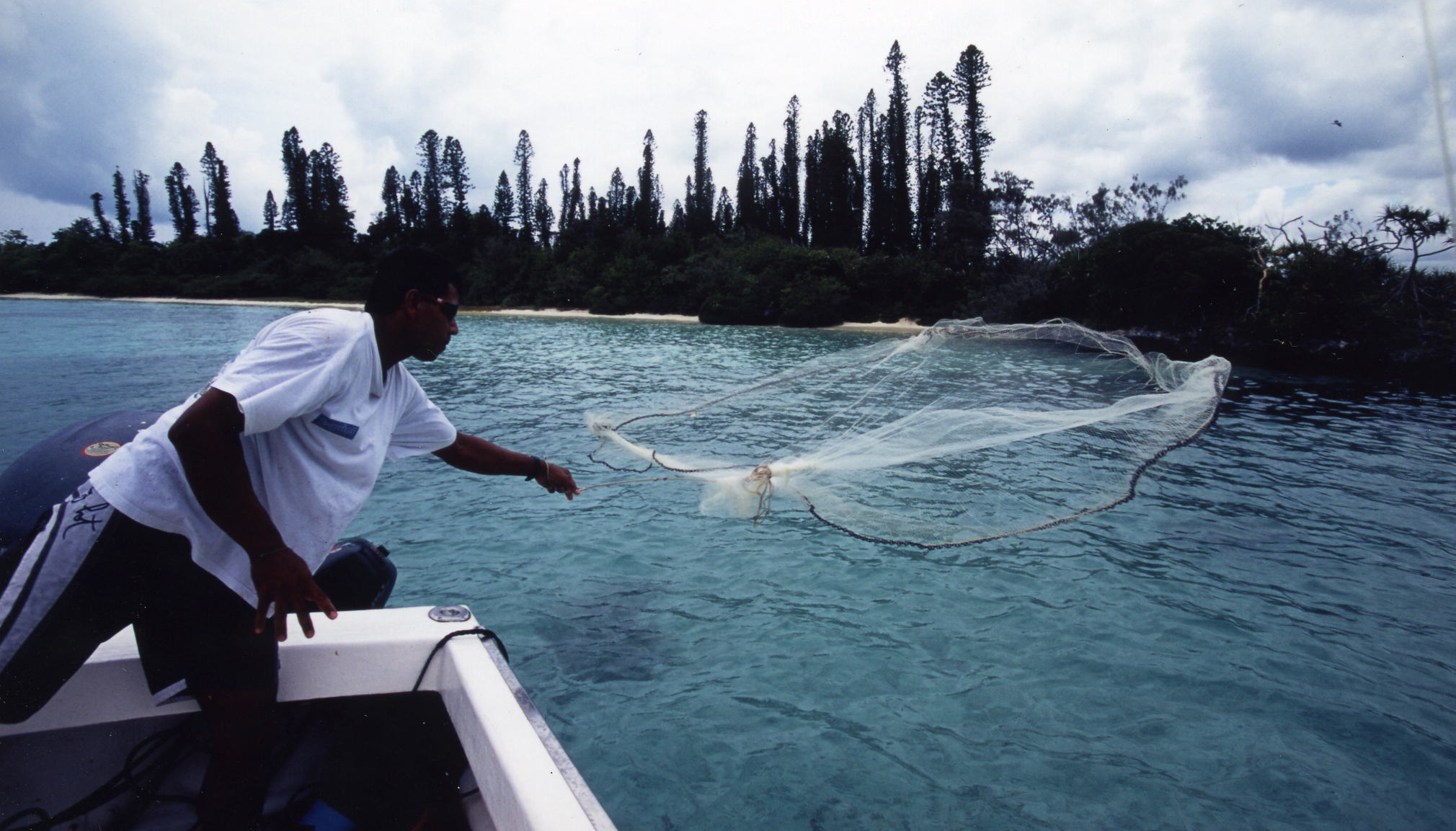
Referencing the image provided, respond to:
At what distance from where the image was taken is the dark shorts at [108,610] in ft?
5.80

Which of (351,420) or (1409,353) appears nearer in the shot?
(351,420)

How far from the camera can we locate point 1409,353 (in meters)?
21.1

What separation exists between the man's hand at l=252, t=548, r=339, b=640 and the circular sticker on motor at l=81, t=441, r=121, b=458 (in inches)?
54.8

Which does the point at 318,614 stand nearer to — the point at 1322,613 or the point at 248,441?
the point at 248,441

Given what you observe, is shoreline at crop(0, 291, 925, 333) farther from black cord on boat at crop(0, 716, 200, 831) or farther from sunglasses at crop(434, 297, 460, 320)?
black cord on boat at crop(0, 716, 200, 831)

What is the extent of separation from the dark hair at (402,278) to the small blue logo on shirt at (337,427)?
0.36 meters

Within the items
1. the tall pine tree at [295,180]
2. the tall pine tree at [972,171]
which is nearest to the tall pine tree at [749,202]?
the tall pine tree at [972,171]

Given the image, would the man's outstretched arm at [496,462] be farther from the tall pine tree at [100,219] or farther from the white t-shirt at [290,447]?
the tall pine tree at [100,219]

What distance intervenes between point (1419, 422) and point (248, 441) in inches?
710

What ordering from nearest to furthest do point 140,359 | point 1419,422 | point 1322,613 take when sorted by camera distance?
point 1322,613 → point 1419,422 → point 140,359

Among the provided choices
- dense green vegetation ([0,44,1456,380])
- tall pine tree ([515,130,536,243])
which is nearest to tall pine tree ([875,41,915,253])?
dense green vegetation ([0,44,1456,380])

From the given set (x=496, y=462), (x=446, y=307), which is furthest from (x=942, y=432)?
(x=446, y=307)

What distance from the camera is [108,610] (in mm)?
1869

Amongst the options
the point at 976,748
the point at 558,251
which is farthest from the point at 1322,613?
the point at 558,251
